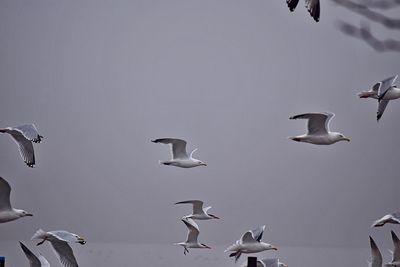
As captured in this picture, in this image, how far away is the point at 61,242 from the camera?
426cm

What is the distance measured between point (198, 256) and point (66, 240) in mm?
4749

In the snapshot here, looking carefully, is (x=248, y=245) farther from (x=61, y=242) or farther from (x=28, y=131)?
(x=28, y=131)

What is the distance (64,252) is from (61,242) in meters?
0.11

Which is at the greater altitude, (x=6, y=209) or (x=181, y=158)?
(x=181, y=158)

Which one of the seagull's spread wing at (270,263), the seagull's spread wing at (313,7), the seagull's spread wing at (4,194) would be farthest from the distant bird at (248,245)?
the seagull's spread wing at (313,7)

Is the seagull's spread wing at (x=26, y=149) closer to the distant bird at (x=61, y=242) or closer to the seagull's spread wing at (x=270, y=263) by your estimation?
the distant bird at (x=61, y=242)

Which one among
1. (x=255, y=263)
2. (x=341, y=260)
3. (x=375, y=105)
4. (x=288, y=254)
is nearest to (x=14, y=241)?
(x=288, y=254)

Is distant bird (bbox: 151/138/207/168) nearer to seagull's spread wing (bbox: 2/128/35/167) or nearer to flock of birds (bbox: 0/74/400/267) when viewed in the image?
flock of birds (bbox: 0/74/400/267)

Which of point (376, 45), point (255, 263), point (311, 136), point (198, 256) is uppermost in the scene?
point (376, 45)

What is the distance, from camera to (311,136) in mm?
4711

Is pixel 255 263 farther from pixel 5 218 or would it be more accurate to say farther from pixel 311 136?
pixel 5 218

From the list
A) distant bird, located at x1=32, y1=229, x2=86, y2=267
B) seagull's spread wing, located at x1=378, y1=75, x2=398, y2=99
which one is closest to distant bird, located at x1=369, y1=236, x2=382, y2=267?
seagull's spread wing, located at x1=378, y1=75, x2=398, y2=99

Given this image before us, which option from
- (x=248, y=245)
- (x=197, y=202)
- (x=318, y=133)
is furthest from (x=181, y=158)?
(x=318, y=133)

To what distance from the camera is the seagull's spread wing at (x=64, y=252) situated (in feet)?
14.1
